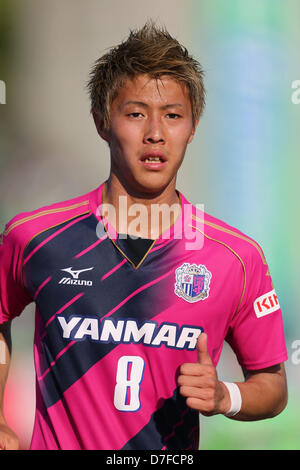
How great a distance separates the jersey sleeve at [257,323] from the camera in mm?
2494

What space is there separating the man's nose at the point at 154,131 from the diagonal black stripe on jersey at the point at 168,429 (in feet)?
3.29

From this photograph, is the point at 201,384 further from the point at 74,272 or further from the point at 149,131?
the point at 149,131

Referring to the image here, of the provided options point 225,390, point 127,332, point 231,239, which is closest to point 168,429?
point 225,390

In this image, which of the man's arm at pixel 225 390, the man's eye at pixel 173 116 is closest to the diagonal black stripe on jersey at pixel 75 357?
the man's arm at pixel 225 390

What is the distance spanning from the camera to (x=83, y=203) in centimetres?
262

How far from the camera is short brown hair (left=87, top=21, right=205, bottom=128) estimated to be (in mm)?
2504

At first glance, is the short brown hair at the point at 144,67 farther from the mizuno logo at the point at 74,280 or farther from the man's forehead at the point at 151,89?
the mizuno logo at the point at 74,280

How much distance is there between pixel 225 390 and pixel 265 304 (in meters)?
0.44

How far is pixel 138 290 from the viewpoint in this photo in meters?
2.44

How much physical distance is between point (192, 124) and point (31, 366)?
2.39 m

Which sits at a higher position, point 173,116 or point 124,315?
point 173,116

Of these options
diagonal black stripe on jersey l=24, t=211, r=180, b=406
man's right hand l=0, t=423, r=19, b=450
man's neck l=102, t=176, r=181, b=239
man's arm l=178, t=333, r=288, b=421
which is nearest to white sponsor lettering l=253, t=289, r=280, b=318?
man's arm l=178, t=333, r=288, b=421
